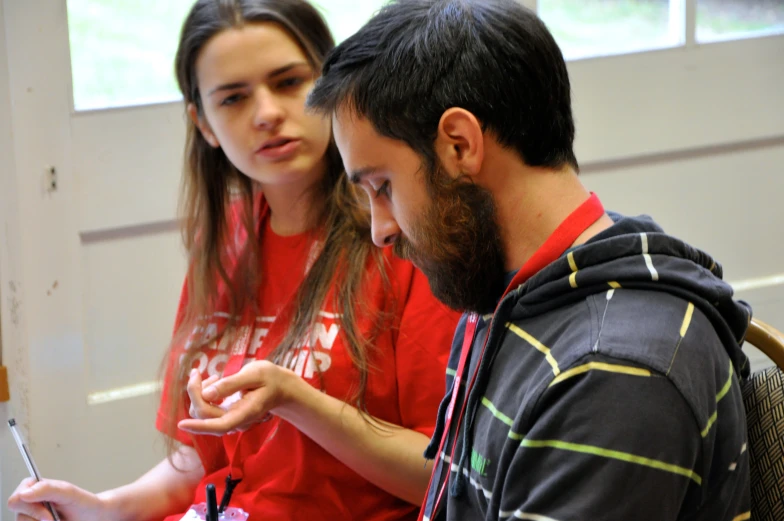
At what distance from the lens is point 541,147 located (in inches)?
32.2

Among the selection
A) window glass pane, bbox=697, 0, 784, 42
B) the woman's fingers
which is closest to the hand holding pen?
the woman's fingers

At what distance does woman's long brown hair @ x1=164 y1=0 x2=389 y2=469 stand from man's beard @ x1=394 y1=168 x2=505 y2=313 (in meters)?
0.30

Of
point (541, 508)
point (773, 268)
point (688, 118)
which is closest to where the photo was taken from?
point (541, 508)

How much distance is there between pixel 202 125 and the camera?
136 centimetres

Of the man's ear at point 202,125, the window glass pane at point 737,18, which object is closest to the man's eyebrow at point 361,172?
the man's ear at point 202,125

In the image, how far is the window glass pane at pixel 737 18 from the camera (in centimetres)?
228

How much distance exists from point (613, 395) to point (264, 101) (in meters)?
0.76

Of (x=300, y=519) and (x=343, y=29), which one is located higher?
(x=343, y=29)

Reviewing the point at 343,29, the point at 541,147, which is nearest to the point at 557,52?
the point at 541,147

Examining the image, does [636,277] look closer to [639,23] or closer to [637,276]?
[637,276]

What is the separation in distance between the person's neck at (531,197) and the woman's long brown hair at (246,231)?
0.39 metres

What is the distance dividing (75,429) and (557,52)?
4.72 ft

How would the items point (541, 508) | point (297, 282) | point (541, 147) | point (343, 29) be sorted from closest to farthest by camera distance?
point (541, 508) < point (541, 147) < point (297, 282) < point (343, 29)

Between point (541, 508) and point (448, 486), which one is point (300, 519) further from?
A: point (541, 508)
